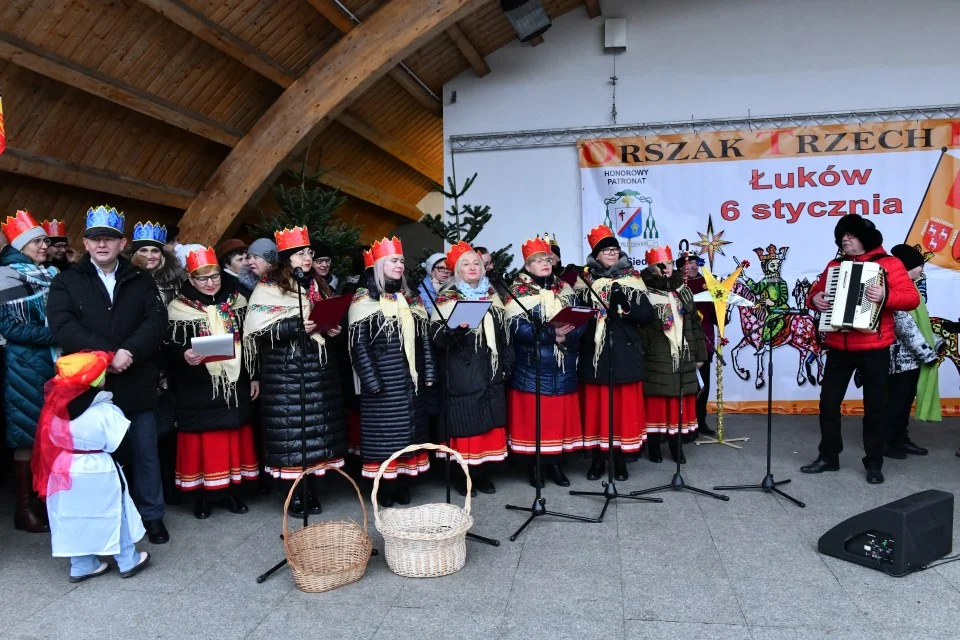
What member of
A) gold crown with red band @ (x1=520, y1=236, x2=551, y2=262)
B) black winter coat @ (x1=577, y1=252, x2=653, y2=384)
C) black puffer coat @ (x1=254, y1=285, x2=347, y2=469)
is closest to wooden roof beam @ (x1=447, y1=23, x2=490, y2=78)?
gold crown with red band @ (x1=520, y1=236, x2=551, y2=262)

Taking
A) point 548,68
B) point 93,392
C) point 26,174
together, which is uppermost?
point 548,68

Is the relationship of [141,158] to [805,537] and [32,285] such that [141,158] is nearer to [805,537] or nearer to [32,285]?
[32,285]

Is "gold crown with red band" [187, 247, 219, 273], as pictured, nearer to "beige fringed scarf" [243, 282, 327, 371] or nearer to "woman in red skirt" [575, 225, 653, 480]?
"beige fringed scarf" [243, 282, 327, 371]

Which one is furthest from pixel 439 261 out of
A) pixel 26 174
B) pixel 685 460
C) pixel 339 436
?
pixel 26 174

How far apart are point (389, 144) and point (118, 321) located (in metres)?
6.17

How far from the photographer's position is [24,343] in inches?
150

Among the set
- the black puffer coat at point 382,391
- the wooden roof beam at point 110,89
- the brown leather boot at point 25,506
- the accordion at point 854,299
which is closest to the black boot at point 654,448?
the accordion at point 854,299

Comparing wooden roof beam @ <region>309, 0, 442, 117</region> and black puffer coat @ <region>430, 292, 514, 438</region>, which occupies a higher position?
wooden roof beam @ <region>309, 0, 442, 117</region>

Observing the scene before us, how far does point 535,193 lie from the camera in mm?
7469

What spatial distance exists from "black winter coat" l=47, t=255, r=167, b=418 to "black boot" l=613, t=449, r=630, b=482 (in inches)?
108

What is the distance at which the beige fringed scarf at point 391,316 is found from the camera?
404 cm

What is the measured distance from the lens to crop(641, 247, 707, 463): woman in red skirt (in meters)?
4.97

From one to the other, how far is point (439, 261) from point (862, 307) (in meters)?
2.62

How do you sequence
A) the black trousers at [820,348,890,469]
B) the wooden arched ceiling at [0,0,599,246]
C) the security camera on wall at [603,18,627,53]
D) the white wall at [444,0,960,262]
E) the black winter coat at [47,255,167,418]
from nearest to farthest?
the black winter coat at [47,255,167,418]
the black trousers at [820,348,890,469]
the wooden arched ceiling at [0,0,599,246]
the white wall at [444,0,960,262]
the security camera on wall at [603,18,627,53]
